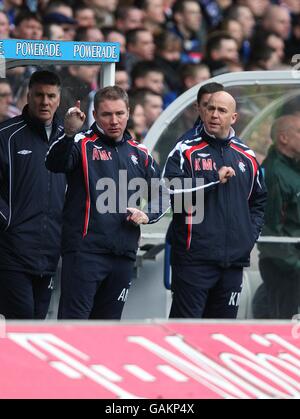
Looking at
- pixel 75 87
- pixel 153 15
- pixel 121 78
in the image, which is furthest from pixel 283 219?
pixel 153 15

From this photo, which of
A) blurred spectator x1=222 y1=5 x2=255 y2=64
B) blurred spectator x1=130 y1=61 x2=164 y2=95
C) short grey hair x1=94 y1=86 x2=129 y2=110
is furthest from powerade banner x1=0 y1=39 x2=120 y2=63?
blurred spectator x1=222 y1=5 x2=255 y2=64


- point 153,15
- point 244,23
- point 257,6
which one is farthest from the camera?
point 257,6

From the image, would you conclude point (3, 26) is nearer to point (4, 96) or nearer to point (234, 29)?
point (4, 96)

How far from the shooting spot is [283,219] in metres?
8.98

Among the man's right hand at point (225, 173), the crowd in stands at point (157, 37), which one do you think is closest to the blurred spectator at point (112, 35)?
the crowd in stands at point (157, 37)

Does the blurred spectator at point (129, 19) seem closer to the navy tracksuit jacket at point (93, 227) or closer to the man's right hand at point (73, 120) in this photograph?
the navy tracksuit jacket at point (93, 227)

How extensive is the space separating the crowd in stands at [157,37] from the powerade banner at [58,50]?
18.3 inches

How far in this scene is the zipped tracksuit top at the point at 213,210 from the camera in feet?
24.9

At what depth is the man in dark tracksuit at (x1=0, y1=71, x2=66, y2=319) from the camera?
7.61 m

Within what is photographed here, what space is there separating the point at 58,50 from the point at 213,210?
5.13 feet

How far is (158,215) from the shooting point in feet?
24.9
